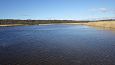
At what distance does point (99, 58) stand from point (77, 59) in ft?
5.10

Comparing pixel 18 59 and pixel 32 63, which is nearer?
pixel 32 63

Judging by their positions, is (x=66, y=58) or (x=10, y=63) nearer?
(x=10, y=63)

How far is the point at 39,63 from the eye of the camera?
1194cm

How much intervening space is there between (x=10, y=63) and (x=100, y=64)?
18.8 ft

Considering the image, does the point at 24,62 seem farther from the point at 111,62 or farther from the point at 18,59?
the point at 111,62

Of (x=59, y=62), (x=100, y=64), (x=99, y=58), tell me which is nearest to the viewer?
(x=100, y=64)

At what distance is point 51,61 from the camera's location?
12.4 m

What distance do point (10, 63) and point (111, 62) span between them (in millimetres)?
6470

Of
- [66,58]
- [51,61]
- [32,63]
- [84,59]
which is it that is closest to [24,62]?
[32,63]

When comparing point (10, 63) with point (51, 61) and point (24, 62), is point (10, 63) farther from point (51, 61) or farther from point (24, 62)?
point (51, 61)

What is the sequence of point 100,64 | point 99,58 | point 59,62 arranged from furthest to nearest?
1. point 99,58
2. point 59,62
3. point 100,64

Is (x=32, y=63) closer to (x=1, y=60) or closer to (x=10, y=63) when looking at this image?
(x=10, y=63)

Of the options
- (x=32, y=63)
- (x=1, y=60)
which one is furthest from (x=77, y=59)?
(x=1, y=60)

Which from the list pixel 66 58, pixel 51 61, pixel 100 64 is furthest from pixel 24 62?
pixel 100 64
